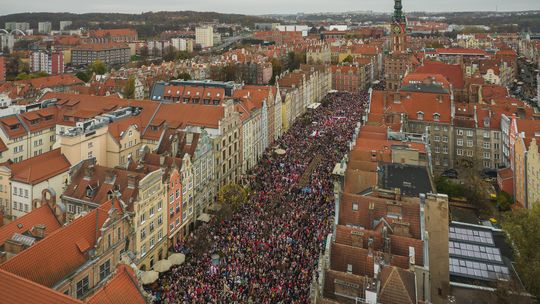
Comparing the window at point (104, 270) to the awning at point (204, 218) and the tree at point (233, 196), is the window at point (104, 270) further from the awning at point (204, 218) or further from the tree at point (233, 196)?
the tree at point (233, 196)

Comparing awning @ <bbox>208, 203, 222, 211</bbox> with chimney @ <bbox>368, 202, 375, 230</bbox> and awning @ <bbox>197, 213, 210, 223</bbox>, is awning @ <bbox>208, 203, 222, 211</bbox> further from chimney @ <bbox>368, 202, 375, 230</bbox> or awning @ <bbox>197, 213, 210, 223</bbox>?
chimney @ <bbox>368, 202, 375, 230</bbox>

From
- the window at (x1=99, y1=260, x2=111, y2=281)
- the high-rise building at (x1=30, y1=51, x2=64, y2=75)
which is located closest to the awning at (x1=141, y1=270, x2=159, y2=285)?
the window at (x1=99, y1=260, x2=111, y2=281)

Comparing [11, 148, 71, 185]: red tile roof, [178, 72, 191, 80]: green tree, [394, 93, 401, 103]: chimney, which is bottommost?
[11, 148, 71, 185]: red tile roof

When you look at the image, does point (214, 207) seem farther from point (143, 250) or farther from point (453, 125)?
point (453, 125)

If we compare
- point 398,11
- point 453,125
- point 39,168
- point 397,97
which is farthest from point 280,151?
point 398,11

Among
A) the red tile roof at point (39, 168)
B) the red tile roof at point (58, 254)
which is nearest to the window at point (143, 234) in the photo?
the red tile roof at point (58, 254)

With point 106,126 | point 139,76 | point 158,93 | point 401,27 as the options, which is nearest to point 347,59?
point 401,27
